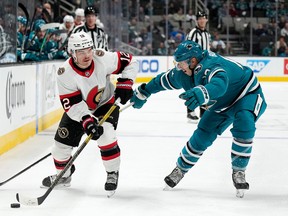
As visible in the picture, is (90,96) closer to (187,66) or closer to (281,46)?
(187,66)

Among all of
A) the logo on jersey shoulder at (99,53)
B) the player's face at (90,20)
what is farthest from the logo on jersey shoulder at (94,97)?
the player's face at (90,20)

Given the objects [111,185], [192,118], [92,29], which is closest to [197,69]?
[111,185]

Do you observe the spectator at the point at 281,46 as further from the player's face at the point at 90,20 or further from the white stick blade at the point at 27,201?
the white stick blade at the point at 27,201

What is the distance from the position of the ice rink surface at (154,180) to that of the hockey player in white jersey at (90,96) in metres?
0.23

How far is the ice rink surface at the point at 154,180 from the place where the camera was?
4059 mm

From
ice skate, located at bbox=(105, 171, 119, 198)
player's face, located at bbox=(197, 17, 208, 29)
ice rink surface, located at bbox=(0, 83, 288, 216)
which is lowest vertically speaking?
ice rink surface, located at bbox=(0, 83, 288, 216)

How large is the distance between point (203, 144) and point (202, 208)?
1.86 feet

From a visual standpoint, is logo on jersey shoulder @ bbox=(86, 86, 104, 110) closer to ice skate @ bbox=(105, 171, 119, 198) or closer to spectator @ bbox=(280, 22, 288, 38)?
ice skate @ bbox=(105, 171, 119, 198)

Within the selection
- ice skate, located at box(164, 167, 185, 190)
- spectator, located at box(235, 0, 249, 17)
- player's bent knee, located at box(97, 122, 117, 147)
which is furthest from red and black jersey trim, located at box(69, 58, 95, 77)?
spectator, located at box(235, 0, 249, 17)

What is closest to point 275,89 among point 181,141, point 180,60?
point 181,141

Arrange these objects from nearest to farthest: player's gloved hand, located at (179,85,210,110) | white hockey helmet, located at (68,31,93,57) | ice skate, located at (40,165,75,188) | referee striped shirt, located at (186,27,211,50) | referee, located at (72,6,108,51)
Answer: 1. player's gloved hand, located at (179,85,210,110)
2. white hockey helmet, located at (68,31,93,57)
3. ice skate, located at (40,165,75,188)
4. referee, located at (72,6,108,51)
5. referee striped shirt, located at (186,27,211,50)

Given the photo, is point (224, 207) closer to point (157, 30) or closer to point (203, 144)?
point (203, 144)

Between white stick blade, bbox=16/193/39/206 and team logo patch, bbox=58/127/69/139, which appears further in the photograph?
team logo patch, bbox=58/127/69/139

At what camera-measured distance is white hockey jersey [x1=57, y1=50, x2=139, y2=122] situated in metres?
4.29
